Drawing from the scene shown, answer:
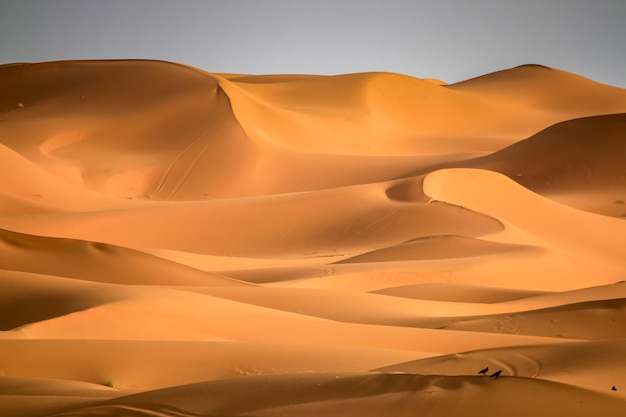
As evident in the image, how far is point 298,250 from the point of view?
24.0m

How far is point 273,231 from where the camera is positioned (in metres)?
25.2

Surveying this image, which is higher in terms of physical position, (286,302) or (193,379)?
(286,302)

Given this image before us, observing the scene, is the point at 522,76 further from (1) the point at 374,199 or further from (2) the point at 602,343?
(2) the point at 602,343

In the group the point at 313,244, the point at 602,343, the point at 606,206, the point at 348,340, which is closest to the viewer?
the point at 602,343

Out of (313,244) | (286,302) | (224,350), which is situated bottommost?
(224,350)

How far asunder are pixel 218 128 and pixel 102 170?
20.5ft

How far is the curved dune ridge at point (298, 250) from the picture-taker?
5.40 meters

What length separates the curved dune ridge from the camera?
5398 mm

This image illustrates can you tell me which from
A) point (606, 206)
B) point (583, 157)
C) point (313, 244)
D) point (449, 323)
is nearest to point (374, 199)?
point (313, 244)

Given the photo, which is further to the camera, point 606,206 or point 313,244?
point 606,206

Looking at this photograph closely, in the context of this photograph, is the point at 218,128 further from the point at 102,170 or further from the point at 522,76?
the point at 522,76

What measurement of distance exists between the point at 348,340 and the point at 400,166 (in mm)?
30647

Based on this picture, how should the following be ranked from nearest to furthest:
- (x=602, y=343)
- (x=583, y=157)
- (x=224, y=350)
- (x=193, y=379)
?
(x=193, y=379)
(x=224, y=350)
(x=602, y=343)
(x=583, y=157)

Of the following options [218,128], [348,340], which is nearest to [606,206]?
[218,128]
